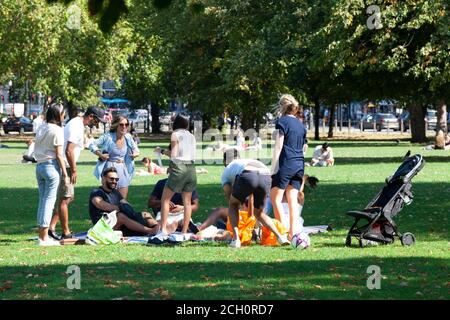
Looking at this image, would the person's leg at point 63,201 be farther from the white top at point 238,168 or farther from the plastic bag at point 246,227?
the plastic bag at point 246,227

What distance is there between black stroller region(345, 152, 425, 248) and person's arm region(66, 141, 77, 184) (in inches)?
146

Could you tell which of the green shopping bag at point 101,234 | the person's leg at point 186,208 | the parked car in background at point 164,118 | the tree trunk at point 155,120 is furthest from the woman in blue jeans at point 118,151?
the parked car in background at point 164,118

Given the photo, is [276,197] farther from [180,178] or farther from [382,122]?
[382,122]

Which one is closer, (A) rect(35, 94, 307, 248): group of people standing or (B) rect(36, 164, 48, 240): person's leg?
(A) rect(35, 94, 307, 248): group of people standing

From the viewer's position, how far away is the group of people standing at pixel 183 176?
47.1 feet

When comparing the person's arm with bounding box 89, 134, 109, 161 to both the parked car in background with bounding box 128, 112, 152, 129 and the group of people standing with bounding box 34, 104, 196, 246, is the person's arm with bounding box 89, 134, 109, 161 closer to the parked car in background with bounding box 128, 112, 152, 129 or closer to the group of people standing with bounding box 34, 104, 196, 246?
the group of people standing with bounding box 34, 104, 196, 246

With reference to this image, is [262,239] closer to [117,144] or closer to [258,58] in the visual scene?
[117,144]

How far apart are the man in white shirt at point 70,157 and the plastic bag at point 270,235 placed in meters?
2.63

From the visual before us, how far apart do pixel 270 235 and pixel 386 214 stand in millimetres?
1488

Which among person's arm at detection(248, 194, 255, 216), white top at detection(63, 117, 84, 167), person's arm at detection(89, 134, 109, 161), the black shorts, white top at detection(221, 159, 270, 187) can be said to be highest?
white top at detection(63, 117, 84, 167)

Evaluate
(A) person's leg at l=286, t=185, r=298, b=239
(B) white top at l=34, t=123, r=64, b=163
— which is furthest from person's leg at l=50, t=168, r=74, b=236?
(A) person's leg at l=286, t=185, r=298, b=239

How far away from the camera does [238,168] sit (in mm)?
14594

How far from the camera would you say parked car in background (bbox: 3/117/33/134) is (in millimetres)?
84625
